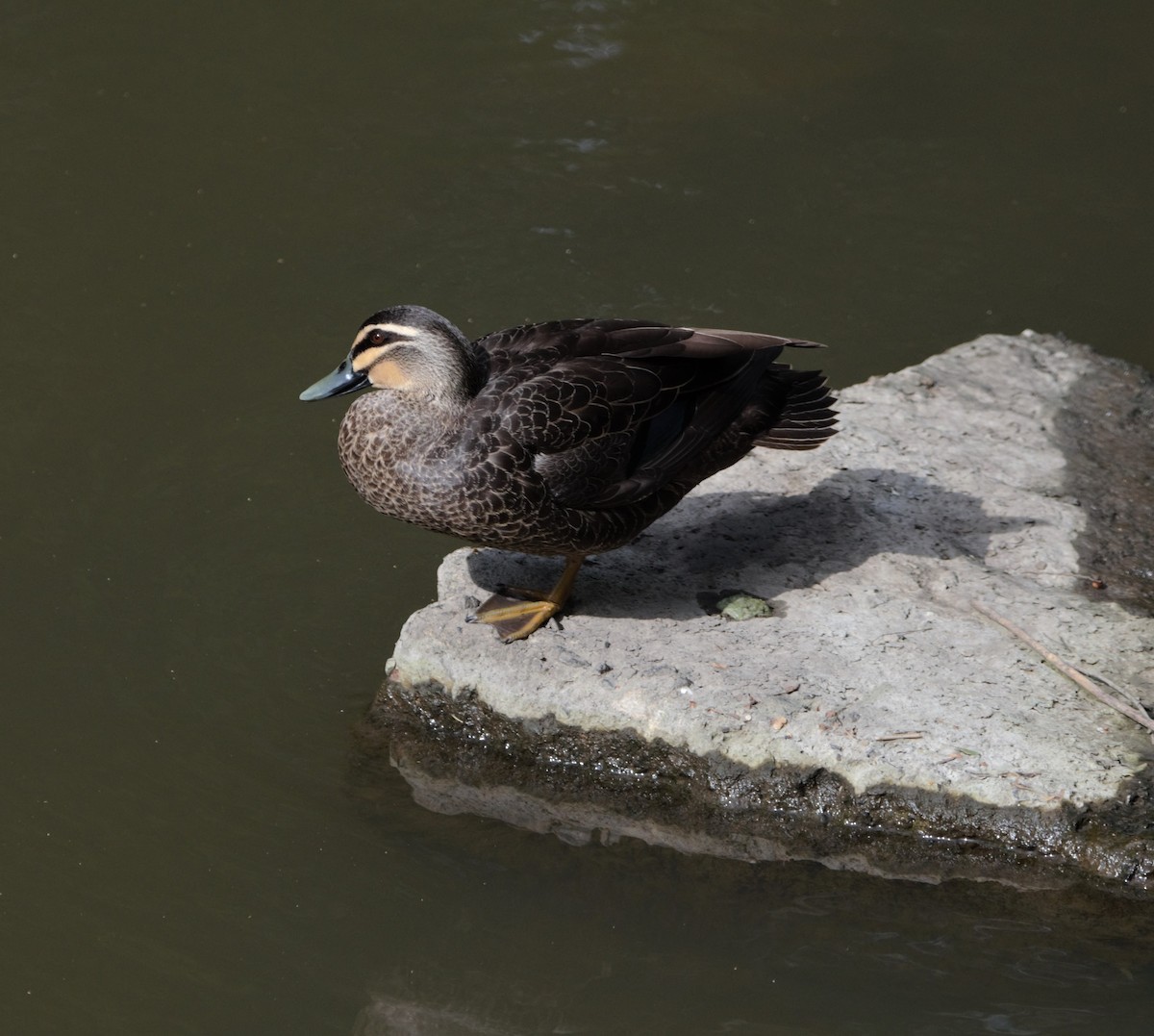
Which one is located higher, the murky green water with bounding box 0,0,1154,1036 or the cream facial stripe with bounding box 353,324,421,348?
the cream facial stripe with bounding box 353,324,421,348

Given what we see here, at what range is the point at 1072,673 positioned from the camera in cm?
507

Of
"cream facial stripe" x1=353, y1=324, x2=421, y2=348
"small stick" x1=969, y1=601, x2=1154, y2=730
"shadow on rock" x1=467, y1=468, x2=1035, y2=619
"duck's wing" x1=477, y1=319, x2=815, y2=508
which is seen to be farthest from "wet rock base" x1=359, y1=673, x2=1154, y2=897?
"cream facial stripe" x1=353, y1=324, x2=421, y2=348

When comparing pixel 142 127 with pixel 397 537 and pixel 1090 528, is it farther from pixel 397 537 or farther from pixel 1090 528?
pixel 1090 528

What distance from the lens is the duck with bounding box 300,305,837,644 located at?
16.4 feet

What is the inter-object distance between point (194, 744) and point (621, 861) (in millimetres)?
1638

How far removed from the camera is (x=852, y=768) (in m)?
4.81

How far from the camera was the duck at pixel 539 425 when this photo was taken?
4984mm

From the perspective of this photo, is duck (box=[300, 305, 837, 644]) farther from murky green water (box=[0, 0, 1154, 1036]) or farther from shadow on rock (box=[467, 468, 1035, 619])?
murky green water (box=[0, 0, 1154, 1036])

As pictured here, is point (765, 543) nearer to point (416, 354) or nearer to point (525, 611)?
point (525, 611)

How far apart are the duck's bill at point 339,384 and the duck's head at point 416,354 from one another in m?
0.06

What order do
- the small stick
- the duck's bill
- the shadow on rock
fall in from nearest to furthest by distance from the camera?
the small stick
the duck's bill
the shadow on rock

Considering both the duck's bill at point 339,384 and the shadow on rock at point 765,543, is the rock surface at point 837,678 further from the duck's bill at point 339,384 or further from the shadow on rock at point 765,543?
the duck's bill at point 339,384

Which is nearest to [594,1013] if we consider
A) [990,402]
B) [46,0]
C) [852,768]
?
[852,768]

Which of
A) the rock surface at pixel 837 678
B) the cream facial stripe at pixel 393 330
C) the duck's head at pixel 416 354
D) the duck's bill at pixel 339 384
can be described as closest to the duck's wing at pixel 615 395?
the duck's head at pixel 416 354
